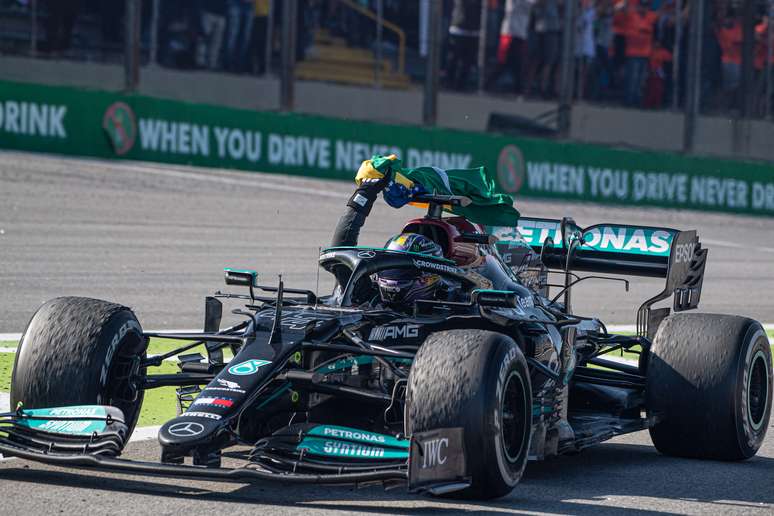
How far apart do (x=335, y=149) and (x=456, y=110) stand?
300cm

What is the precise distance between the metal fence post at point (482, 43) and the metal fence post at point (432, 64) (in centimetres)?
114

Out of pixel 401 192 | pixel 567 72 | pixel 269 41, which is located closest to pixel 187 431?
pixel 401 192

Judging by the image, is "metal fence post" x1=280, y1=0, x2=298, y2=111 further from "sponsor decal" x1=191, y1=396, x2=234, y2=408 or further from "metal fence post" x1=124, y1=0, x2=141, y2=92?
"sponsor decal" x1=191, y1=396, x2=234, y2=408

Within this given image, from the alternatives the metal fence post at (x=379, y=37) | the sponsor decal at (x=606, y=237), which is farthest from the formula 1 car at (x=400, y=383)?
the metal fence post at (x=379, y=37)

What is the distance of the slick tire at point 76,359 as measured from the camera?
6543 millimetres

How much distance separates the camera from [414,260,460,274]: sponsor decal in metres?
7.27

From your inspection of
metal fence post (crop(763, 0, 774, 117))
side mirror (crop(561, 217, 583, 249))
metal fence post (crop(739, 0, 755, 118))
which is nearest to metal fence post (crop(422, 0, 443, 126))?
metal fence post (crop(739, 0, 755, 118))

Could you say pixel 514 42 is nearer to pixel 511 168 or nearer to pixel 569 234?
pixel 511 168

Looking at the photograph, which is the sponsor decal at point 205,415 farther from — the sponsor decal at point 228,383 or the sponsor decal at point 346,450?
the sponsor decal at point 346,450

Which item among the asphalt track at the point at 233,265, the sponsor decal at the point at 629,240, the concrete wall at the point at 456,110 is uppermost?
the concrete wall at the point at 456,110

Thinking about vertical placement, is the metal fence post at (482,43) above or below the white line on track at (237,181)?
above

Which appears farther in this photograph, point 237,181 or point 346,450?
point 237,181

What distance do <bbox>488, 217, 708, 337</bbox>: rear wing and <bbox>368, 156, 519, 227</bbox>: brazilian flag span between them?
18 cm

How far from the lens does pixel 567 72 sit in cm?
2267
